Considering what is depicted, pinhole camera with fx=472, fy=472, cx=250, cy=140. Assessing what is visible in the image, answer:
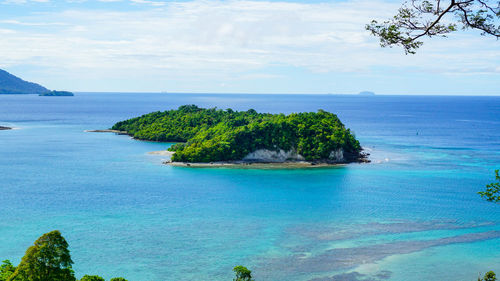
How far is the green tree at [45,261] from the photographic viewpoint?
19328 mm

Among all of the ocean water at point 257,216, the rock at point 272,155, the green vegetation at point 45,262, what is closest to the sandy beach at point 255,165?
the rock at point 272,155

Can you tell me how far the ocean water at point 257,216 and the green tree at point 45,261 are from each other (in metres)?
11.4

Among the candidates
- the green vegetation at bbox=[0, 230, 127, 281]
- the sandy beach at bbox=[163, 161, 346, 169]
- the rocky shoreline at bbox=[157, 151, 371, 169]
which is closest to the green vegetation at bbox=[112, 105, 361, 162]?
the rocky shoreline at bbox=[157, 151, 371, 169]

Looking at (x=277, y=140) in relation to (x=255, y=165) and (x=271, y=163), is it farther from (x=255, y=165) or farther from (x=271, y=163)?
(x=255, y=165)

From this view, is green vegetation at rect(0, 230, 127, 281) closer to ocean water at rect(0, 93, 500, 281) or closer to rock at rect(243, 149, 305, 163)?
ocean water at rect(0, 93, 500, 281)

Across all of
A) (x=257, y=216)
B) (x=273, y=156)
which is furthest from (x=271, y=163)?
(x=257, y=216)

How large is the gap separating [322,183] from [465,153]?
37861mm

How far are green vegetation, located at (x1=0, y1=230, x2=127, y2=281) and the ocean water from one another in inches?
446

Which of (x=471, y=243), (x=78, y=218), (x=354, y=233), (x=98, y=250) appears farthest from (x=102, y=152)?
(x=471, y=243)

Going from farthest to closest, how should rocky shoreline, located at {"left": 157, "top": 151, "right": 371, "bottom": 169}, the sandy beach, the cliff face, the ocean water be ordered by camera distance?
the cliff face → rocky shoreline, located at {"left": 157, "top": 151, "right": 371, "bottom": 169} → the sandy beach → the ocean water

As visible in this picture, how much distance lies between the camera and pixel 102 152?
3287 inches

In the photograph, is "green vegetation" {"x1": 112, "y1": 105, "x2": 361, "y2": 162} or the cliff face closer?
"green vegetation" {"x1": 112, "y1": 105, "x2": 361, "y2": 162}

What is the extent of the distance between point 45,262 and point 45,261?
0.04 meters

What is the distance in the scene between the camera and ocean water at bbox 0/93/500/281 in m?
33.0
